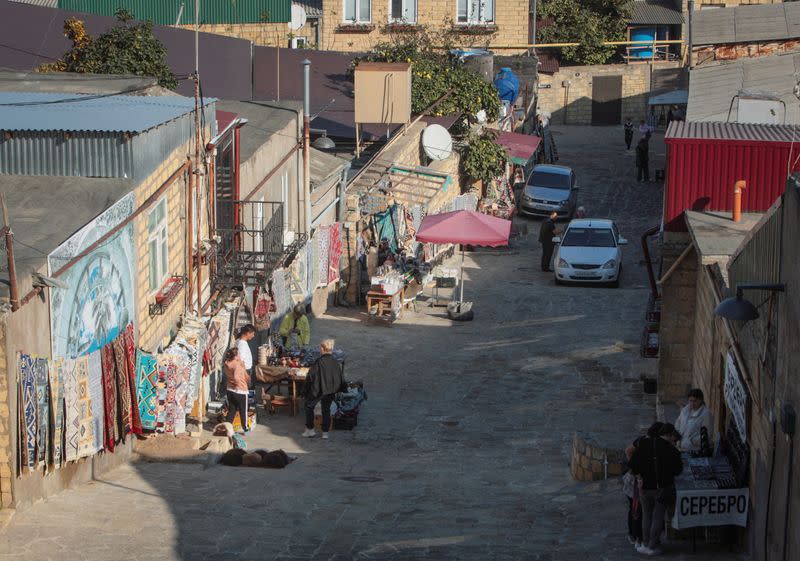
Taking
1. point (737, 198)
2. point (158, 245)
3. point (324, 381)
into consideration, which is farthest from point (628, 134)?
point (158, 245)

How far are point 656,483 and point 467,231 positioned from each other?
523 inches

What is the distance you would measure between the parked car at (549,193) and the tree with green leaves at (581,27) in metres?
16.9

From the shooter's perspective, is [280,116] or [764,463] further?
[280,116]

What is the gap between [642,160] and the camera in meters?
40.2

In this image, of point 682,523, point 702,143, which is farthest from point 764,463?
point 702,143

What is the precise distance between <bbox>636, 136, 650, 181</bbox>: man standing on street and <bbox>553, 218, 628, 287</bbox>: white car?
1127cm

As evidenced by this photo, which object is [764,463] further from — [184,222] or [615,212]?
[615,212]

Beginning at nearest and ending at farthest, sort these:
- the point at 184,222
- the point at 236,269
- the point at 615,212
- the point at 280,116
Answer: the point at 184,222 < the point at 236,269 < the point at 280,116 < the point at 615,212

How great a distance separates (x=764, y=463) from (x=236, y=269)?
33.0 feet

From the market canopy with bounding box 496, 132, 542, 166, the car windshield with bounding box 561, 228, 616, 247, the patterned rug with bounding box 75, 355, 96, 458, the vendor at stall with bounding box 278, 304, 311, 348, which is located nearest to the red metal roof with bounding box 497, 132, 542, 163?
the market canopy with bounding box 496, 132, 542, 166

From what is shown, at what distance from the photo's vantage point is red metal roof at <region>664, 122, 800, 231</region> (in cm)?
1697

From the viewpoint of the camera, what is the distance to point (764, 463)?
10.3m

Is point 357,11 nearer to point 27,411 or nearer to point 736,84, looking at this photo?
point 736,84

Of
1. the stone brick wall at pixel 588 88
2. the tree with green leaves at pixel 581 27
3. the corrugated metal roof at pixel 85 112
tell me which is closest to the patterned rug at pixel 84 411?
the corrugated metal roof at pixel 85 112
